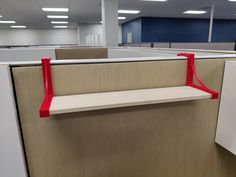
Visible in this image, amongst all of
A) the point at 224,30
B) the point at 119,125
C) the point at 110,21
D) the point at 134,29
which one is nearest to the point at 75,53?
the point at 119,125

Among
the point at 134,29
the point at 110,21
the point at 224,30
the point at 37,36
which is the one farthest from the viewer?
the point at 37,36

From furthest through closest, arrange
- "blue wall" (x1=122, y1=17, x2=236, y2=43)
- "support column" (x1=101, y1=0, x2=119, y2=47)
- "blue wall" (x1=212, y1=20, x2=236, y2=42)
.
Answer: "blue wall" (x1=212, y1=20, x2=236, y2=42) → "blue wall" (x1=122, y1=17, x2=236, y2=43) → "support column" (x1=101, y1=0, x2=119, y2=47)

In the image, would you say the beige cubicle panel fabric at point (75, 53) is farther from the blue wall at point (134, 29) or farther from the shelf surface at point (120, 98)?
the blue wall at point (134, 29)

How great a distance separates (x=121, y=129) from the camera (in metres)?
0.66

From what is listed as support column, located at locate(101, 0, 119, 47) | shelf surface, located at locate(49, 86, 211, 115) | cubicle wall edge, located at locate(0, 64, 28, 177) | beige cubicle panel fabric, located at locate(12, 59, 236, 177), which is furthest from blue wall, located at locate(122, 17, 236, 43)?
cubicle wall edge, located at locate(0, 64, 28, 177)

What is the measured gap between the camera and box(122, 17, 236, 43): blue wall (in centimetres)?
836

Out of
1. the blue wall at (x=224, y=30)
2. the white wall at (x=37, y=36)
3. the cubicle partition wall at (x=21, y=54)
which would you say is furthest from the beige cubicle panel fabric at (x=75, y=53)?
the white wall at (x=37, y=36)

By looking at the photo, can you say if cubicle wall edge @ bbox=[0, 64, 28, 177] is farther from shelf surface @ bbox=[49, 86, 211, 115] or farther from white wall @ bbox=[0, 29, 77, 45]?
white wall @ bbox=[0, 29, 77, 45]

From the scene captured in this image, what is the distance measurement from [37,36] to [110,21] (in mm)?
9915

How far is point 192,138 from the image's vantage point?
0.76 metres

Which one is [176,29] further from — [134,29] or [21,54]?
[21,54]

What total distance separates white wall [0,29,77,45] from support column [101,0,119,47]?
30.8 ft

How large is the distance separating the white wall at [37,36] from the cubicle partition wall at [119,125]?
1304cm

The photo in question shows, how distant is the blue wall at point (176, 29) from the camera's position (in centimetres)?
836
